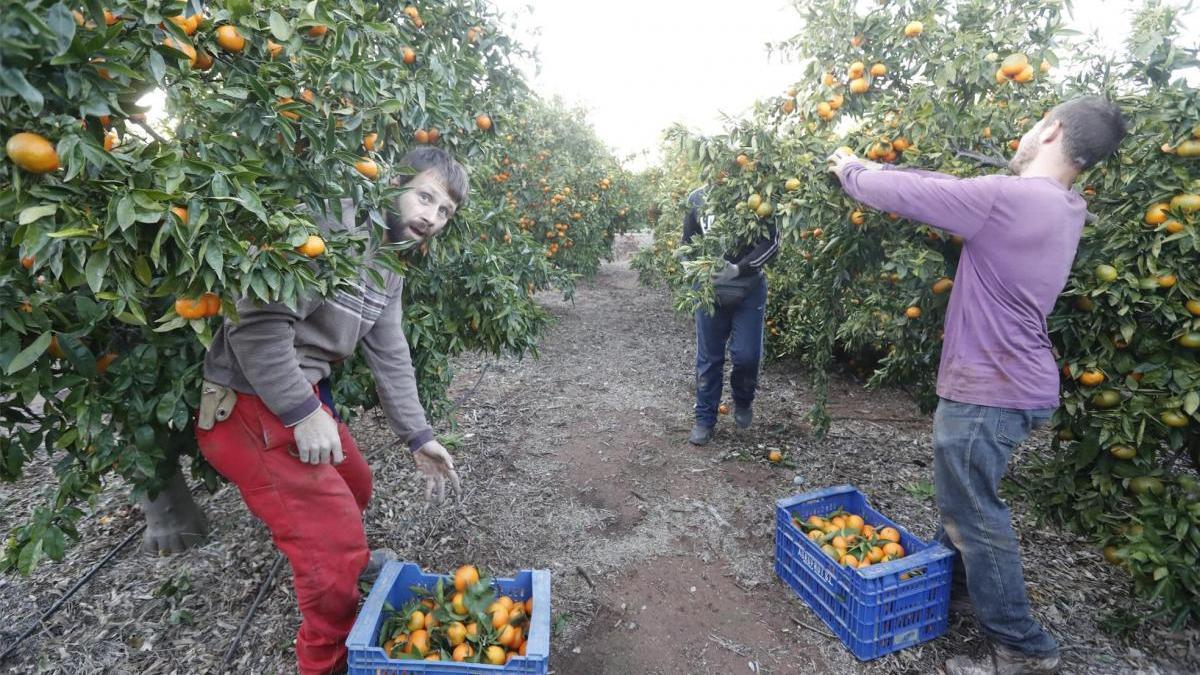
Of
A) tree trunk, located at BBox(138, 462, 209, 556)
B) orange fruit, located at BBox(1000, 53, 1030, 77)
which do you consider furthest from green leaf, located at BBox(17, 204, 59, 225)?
orange fruit, located at BBox(1000, 53, 1030, 77)

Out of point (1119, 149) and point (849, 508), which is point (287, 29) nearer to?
point (1119, 149)

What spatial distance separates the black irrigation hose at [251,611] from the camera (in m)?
2.38

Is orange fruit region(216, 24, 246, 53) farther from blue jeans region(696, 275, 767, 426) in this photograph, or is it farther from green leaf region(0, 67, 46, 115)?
blue jeans region(696, 275, 767, 426)

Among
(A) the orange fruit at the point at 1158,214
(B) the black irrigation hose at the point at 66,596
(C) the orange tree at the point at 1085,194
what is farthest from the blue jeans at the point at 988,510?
(B) the black irrigation hose at the point at 66,596

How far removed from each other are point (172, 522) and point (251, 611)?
31.0 inches

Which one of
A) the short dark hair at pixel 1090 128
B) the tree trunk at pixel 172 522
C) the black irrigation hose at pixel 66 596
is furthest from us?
the tree trunk at pixel 172 522

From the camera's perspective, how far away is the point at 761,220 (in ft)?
10.4

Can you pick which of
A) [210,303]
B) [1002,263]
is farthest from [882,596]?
[210,303]

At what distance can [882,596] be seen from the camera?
7.65 feet

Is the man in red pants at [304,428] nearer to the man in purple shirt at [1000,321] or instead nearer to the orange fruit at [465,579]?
the orange fruit at [465,579]

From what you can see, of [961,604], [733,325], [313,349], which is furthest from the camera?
[733,325]

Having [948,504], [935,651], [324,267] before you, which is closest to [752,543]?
[935,651]

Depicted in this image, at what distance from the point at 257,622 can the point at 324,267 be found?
185 cm

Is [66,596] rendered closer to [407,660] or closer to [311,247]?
[407,660]
